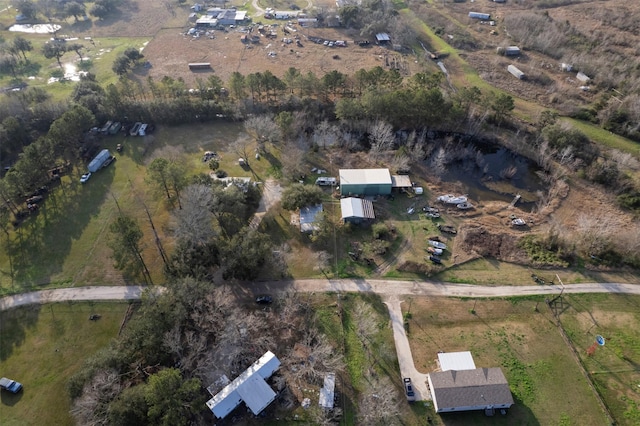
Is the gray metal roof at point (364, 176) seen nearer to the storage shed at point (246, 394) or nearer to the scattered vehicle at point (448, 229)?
the scattered vehicle at point (448, 229)

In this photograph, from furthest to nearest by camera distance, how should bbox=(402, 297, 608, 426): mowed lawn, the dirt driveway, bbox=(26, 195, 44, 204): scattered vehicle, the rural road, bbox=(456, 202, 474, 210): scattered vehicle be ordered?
1. bbox=(26, 195, 44, 204): scattered vehicle
2. bbox=(456, 202, 474, 210): scattered vehicle
3. the dirt driveway
4. the rural road
5. bbox=(402, 297, 608, 426): mowed lawn

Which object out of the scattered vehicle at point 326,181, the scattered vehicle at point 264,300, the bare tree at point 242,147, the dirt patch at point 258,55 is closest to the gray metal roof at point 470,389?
the scattered vehicle at point 264,300

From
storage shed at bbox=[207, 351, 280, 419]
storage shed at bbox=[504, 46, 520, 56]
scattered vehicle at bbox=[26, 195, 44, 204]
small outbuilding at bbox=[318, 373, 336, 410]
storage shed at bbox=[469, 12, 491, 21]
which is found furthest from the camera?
storage shed at bbox=[469, 12, 491, 21]

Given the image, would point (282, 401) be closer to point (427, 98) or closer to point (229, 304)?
point (229, 304)

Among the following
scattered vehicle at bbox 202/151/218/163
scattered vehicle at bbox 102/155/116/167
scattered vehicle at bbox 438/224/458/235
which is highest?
scattered vehicle at bbox 202/151/218/163

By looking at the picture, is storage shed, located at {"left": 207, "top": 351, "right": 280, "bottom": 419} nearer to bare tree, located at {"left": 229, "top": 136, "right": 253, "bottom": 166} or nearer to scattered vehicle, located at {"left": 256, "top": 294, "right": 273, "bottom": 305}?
scattered vehicle, located at {"left": 256, "top": 294, "right": 273, "bottom": 305}

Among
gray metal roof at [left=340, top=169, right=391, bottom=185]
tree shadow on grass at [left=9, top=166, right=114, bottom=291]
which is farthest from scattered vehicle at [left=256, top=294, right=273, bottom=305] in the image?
tree shadow on grass at [left=9, top=166, right=114, bottom=291]
